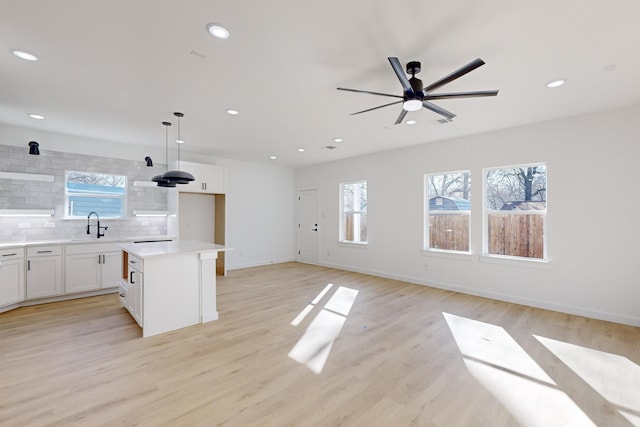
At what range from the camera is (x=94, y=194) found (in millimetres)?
5363

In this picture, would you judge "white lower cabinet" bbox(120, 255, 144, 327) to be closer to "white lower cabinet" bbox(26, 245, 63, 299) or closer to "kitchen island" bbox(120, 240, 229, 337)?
"kitchen island" bbox(120, 240, 229, 337)

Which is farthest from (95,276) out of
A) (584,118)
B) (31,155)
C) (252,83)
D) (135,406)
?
(584,118)

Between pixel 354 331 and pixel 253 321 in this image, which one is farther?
pixel 253 321

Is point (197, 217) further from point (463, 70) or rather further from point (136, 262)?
point (463, 70)

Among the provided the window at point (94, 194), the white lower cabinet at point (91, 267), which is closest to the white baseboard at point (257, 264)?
the white lower cabinet at point (91, 267)

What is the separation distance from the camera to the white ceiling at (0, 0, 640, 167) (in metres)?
2.03

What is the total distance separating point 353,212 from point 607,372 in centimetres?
511

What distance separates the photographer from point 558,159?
4.19m

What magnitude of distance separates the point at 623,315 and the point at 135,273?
→ 614 cm

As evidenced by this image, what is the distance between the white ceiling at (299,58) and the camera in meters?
2.03

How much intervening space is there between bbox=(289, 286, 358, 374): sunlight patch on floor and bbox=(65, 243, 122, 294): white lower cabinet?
11.4ft

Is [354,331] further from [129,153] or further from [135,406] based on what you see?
[129,153]

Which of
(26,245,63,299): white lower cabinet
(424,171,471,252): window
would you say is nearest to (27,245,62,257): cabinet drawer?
(26,245,63,299): white lower cabinet

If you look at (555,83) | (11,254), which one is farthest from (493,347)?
(11,254)
